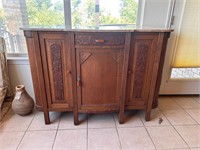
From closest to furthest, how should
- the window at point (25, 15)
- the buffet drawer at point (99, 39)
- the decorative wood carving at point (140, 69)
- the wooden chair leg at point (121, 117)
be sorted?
the buffet drawer at point (99, 39) → the decorative wood carving at point (140, 69) → the wooden chair leg at point (121, 117) → the window at point (25, 15)

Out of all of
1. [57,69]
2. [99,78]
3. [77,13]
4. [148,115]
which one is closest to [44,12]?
[77,13]

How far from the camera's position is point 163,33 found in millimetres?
1420

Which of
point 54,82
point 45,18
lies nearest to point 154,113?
point 54,82

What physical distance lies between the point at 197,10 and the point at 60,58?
1.74 m

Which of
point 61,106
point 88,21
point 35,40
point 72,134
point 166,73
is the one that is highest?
point 88,21

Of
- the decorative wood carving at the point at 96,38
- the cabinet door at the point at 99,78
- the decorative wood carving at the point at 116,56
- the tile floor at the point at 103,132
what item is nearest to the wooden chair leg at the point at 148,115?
the tile floor at the point at 103,132

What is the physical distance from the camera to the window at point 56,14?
71.0 inches

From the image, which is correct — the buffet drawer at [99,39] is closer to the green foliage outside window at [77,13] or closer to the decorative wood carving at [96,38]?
the decorative wood carving at [96,38]

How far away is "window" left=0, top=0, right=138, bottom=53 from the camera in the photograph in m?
1.80

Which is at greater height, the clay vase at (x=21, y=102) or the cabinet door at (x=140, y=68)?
the cabinet door at (x=140, y=68)

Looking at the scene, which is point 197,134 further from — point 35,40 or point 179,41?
point 35,40

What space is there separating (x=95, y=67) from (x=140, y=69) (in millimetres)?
457

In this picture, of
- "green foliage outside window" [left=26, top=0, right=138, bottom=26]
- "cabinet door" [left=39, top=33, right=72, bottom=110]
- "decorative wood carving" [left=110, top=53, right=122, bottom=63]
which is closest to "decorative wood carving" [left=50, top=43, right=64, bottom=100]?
"cabinet door" [left=39, top=33, right=72, bottom=110]

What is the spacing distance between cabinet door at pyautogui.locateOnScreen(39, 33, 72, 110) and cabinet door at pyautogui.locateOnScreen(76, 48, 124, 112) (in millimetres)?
117
